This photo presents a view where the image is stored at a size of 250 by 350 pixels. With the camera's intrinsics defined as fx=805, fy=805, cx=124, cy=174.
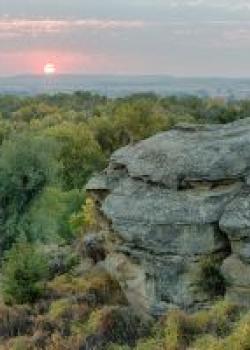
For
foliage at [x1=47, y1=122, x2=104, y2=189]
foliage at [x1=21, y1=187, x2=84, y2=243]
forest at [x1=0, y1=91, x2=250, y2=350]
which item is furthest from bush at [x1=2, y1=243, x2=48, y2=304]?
foliage at [x1=47, y1=122, x2=104, y2=189]

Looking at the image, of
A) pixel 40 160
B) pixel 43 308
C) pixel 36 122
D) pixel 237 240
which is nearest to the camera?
pixel 237 240

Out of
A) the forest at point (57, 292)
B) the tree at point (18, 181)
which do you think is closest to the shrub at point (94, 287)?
the forest at point (57, 292)

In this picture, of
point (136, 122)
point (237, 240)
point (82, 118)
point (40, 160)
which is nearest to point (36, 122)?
point (82, 118)

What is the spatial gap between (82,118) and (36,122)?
6.99 meters

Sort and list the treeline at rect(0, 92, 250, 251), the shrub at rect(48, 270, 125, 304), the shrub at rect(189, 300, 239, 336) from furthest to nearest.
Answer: the treeline at rect(0, 92, 250, 251) < the shrub at rect(48, 270, 125, 304) < the shrub at rect(189, 300, 239, 336)

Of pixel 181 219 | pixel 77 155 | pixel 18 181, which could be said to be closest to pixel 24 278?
pixel 181 219

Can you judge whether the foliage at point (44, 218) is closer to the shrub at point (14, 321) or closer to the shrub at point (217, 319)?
→ the shrub at point (14, 321)

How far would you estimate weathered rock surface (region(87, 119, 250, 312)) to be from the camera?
2203 cm

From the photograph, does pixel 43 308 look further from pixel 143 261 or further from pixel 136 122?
pixel 136 122

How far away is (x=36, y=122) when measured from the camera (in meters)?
85.6

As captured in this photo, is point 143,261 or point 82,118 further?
point 82,118

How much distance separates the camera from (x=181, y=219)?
22453 millimetres

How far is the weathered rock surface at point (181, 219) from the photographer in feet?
72.3

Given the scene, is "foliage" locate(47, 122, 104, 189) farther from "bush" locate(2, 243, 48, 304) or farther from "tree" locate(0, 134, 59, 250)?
"bush" locate(2, 243, 48, 304)
